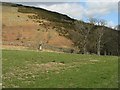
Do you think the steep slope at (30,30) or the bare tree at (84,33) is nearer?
the bare tree at (84,33)

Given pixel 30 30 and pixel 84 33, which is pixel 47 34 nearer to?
pixel 30 30

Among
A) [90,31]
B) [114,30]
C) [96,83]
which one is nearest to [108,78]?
[96,83]

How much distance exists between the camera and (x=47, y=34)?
134500mm

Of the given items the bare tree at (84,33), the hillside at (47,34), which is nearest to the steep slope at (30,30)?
the hillside at (47,34)

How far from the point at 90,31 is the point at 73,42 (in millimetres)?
16172

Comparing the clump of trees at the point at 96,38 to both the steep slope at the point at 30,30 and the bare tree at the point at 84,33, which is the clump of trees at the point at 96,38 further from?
the steep slope at the point at 30,30

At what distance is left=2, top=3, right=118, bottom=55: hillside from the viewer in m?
111

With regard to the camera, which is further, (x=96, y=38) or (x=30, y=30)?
(x=30, y=30)

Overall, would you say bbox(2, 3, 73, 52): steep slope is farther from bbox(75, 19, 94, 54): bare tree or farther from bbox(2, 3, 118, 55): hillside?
bbox(75, 19, 94, 54): bare tree

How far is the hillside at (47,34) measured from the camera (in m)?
111

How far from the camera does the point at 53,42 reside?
127 metres

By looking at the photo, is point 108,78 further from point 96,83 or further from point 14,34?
point 14,34

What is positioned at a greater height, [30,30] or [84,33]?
[30,30]

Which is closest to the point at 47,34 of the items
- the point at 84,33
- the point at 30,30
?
the point at 30,30
